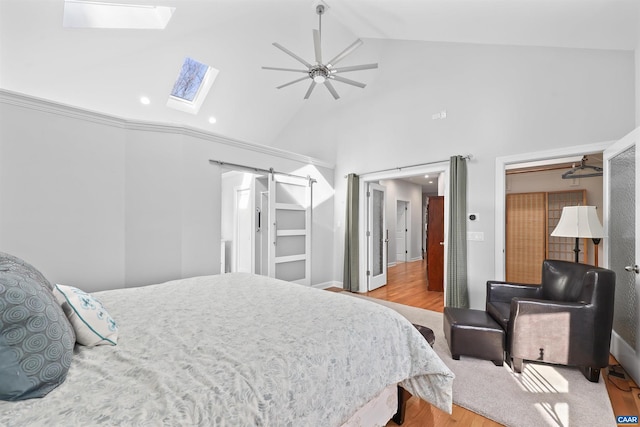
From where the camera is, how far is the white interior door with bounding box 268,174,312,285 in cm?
431

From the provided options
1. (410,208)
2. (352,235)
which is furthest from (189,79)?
(410,208)

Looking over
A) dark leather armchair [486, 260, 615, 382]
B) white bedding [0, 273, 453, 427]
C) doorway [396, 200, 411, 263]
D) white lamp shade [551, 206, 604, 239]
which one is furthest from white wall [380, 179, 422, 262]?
white bedding [0, 273, 453, 427]

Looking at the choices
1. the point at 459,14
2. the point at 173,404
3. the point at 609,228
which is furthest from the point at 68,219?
the point at 609,228

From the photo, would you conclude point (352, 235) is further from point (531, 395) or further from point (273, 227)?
point (531, 395)

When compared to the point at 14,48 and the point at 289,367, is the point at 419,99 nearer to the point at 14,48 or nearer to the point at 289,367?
the point at 289,367

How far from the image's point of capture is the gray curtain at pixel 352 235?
15.9 feet

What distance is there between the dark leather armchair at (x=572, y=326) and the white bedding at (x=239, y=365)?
3.94 ft

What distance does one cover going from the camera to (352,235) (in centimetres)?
485

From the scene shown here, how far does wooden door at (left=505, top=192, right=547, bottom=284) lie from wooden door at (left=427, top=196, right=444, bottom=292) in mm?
1719

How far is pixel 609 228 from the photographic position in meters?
2.63

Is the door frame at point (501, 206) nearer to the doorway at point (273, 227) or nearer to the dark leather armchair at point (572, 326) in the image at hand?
the dark leather armchair at point (572, 326)

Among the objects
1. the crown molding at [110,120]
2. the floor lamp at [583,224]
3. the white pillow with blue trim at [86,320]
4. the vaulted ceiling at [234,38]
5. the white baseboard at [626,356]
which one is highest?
the vaulted ceiling at [234,38]

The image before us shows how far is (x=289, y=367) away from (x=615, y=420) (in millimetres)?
2234

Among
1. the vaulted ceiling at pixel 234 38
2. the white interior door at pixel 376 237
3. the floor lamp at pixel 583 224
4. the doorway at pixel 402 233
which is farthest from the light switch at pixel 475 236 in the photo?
the doorway at pixel 402 233
